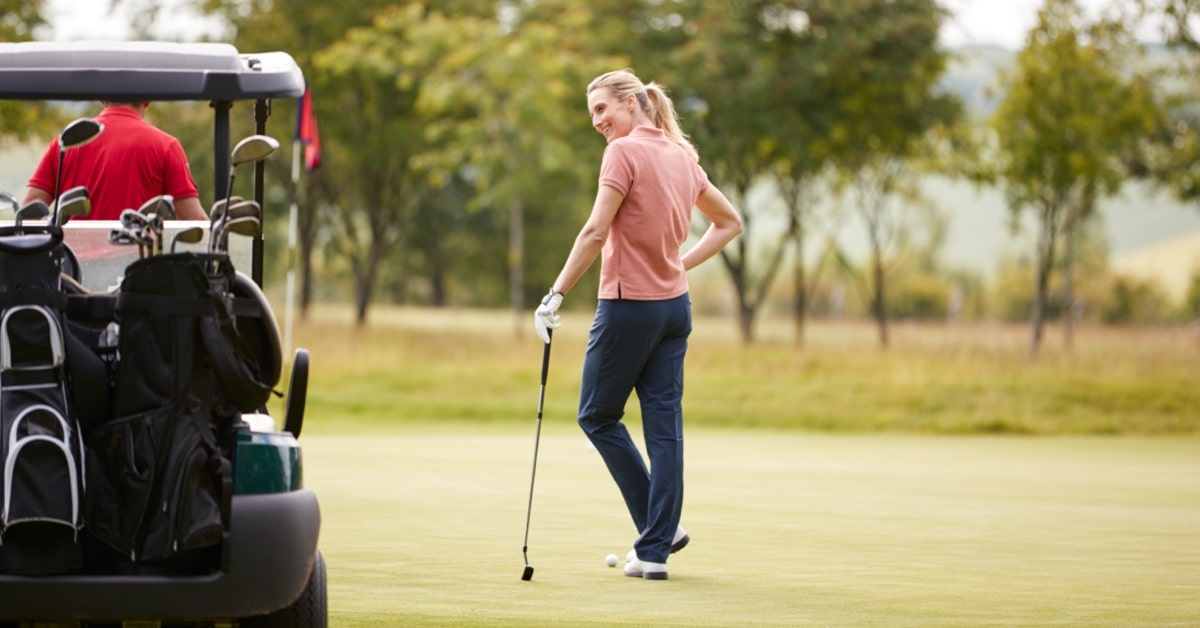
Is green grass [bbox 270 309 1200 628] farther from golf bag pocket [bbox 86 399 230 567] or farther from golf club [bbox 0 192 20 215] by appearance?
golf club [bbox 0 192 20 215]

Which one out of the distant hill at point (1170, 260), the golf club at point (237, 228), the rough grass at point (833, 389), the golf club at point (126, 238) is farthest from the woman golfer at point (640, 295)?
the distant hill at point (1170, 260)

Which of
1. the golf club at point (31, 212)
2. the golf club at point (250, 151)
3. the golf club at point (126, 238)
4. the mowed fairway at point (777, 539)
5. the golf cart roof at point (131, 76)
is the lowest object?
the mowed fairway at point (777, 539)

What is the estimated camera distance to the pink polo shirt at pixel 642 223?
7445mm

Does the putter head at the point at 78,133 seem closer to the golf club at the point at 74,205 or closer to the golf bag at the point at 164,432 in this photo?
the golf club at the point at 74,205

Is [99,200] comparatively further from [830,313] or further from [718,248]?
[830,313]

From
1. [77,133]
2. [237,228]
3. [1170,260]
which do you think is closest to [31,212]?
[77,133]

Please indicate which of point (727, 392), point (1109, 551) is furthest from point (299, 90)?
point (727, 392)

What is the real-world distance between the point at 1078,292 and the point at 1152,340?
44.0 m

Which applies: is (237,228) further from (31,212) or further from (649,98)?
(649,98)

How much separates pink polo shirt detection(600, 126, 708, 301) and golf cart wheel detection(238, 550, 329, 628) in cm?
237

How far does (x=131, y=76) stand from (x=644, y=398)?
10.1 feet

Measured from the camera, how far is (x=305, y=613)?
17.3 feet

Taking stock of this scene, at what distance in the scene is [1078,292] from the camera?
2899 inches

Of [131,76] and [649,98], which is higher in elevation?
[649,98]
